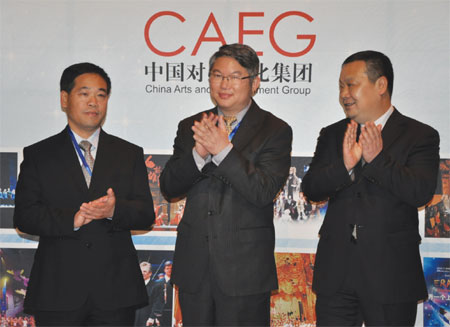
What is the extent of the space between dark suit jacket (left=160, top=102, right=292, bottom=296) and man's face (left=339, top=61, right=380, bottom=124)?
0.43 m

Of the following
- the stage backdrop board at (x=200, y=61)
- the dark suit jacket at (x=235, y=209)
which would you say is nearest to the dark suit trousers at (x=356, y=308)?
the dark suit jacket at (x=235, y=209)

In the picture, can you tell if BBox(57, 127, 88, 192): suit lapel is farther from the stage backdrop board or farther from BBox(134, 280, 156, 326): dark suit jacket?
BBox(134, 280, 156, 326): dark suit jacket

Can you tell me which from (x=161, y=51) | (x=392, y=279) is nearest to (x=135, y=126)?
(x=161, y=51)

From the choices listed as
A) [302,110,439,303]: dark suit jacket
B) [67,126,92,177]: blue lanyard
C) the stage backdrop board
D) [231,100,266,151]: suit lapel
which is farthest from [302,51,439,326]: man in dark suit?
[67,126,92,177]: blue lanyard

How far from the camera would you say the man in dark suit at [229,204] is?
8.28 feet

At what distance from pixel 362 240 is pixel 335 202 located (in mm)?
267

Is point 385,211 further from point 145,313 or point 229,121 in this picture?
point 145,313

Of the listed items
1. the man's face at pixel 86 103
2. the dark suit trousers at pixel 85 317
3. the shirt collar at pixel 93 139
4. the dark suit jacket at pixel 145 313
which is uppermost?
the man's face at pixel 86 103

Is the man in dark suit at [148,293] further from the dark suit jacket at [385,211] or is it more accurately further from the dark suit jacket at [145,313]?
the dark suit jacket at [385,211]

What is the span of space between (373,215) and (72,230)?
5.27 feet

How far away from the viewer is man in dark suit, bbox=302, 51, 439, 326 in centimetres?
259

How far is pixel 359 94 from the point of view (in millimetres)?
2820

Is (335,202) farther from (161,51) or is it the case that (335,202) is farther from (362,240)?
(161,51)

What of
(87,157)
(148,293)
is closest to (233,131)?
(87,157)
